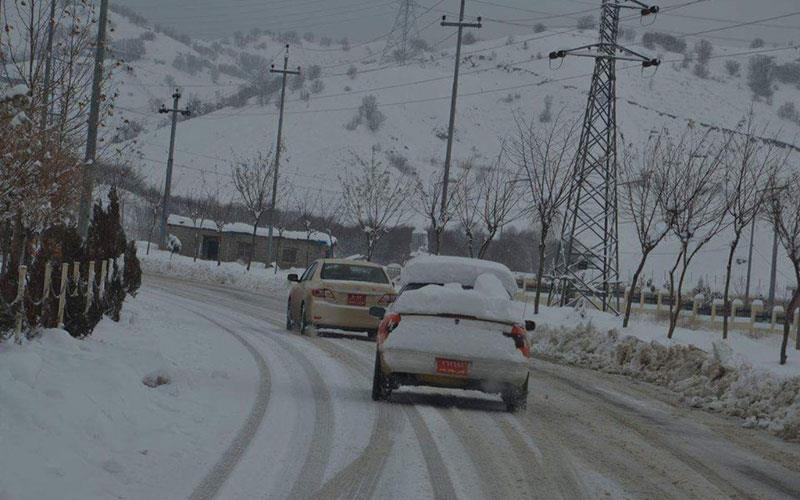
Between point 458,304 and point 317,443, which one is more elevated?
point 458,304

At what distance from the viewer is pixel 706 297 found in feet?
200

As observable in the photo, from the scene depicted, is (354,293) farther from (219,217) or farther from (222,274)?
(219,217)

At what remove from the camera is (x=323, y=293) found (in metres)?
21.1

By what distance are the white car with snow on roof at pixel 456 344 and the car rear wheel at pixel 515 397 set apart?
0.01 metres

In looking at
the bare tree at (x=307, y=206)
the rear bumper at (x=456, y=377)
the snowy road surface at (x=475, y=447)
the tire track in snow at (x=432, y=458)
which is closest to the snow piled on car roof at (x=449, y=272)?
the snowy road surface at (x=475, y=447)

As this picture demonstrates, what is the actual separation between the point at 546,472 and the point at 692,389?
885 centimetres

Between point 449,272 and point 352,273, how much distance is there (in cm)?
805

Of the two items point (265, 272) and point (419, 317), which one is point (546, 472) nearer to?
point (419, 317)

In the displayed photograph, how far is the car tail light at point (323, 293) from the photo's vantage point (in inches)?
829

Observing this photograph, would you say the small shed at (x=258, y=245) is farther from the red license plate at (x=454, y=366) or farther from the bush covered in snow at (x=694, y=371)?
the red license plate at (x=454, y=366)

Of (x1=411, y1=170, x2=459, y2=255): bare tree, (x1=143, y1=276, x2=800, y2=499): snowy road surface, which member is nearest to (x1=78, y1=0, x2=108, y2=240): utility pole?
(x1=143, y1=276, x2=800, y2=499): snowy road surface

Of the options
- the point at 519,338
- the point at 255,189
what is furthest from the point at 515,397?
the point at 255,189

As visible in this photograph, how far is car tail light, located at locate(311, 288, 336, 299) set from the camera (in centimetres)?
2105

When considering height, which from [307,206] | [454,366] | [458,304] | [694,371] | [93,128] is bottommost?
[694,371]
